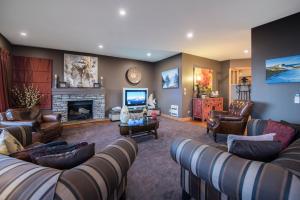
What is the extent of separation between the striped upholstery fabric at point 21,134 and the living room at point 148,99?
1 centimetres

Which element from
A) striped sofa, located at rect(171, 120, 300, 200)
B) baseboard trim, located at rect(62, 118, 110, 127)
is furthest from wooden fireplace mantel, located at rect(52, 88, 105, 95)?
striped sofa, located at rect(171, 120, 300, 200)

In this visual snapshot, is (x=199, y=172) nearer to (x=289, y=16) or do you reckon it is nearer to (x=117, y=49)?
(x=289, y=16)

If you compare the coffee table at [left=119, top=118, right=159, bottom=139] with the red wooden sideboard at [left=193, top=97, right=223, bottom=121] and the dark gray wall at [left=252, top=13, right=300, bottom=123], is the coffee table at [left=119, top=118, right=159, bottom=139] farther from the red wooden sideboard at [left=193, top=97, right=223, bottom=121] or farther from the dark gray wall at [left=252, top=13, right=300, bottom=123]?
the red wooden sideboard at [left=193, top=97, right=223, bottom=121]

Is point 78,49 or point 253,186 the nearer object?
point 253,186

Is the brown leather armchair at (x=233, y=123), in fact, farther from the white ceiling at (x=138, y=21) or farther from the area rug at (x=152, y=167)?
the white ceiling at (x=138, y=21)

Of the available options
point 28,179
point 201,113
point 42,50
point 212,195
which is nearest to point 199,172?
point 212,195

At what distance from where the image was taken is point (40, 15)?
9.62 ft

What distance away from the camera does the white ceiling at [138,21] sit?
2.59 meters

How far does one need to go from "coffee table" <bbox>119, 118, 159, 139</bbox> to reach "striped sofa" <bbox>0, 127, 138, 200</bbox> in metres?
2.22

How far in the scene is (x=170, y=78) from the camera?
20.9 feet

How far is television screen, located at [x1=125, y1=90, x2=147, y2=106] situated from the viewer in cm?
640

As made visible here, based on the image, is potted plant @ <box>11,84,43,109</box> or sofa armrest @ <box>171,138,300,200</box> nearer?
sofa armrest @ <box>171,138,300,200</box>

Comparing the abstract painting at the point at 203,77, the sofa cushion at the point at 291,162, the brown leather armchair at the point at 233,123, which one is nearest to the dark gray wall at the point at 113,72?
the abstract painting at the point at 203,77

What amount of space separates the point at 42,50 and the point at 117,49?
2458 millimetres
